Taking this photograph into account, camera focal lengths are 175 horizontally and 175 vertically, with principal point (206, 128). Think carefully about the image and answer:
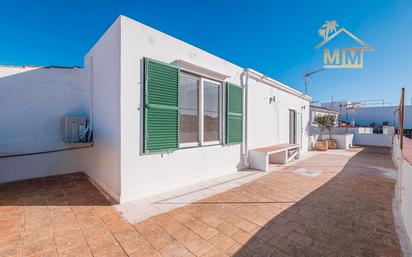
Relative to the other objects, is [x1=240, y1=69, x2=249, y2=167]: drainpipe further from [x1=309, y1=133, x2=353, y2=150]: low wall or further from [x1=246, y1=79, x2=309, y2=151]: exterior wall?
[x1=309, y1=133, x2=353, y2=150]: low wall

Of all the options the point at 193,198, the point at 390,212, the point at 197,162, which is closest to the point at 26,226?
the point at 193,198

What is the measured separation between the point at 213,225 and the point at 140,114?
223 centimetres

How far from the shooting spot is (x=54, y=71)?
4840mm

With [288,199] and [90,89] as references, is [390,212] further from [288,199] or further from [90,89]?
[90,89]

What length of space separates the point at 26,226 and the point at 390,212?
17.8ft

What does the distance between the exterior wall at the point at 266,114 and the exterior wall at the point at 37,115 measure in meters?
4.98

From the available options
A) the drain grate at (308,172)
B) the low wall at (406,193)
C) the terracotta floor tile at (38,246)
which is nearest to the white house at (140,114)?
the terracotta floor tile at (38,246)

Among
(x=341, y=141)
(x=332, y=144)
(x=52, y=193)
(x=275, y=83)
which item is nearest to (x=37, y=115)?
(x=52, y=193)

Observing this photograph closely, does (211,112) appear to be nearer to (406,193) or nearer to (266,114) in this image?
(266,114)

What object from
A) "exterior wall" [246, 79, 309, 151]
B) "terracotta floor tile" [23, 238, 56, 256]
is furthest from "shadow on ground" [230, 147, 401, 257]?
"exterior wall" [246, 79, 309, 151]

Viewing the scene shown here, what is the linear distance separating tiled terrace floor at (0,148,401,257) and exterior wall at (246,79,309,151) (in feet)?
8.82

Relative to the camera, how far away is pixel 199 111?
4383 millimetres

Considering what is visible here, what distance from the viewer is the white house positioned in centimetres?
317

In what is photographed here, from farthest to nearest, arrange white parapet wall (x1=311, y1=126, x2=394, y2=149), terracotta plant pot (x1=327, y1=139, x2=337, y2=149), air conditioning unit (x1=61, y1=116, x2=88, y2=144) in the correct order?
white parapet wall (x1=311, y1=126, x2=394, y2=149) → terracotta plant pot (x1=327, y1=139, x2=337, y2=149) → air conditioning unit (x1=61, y1=116, x2=88, y2=144)
